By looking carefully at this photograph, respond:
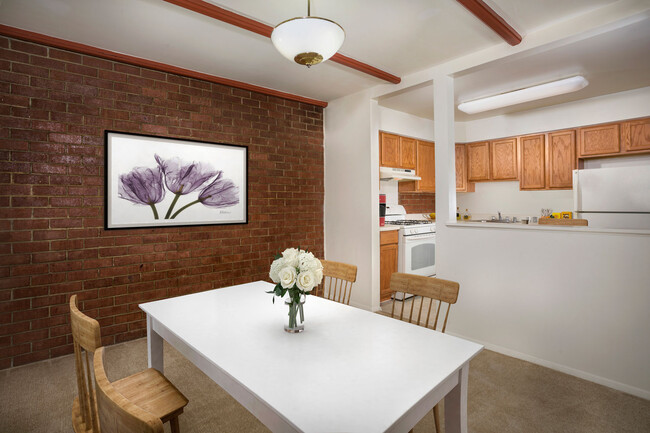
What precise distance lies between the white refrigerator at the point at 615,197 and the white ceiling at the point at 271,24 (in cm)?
135

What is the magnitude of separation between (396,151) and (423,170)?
791mm

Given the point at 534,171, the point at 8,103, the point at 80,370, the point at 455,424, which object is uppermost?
the point at 8,103

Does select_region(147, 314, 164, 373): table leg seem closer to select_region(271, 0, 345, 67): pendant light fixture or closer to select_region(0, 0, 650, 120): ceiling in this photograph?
select_region(271, 0, 345, 67): pendant light fixture

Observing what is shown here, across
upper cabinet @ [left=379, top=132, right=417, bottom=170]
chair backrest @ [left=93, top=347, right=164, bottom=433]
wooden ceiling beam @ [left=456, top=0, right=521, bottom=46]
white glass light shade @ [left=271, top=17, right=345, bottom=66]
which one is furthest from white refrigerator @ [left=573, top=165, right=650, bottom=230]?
chair backrest @ [left=93, top=347, right=164, bottom=433]

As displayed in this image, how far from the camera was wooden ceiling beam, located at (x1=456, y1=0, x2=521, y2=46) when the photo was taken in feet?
7.46

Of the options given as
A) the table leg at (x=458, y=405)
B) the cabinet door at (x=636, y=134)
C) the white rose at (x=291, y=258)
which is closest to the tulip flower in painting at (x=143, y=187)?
the white rose at (x=291, y=258)

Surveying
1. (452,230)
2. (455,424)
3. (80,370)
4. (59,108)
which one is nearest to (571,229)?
(452,230)

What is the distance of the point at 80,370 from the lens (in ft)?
4.39

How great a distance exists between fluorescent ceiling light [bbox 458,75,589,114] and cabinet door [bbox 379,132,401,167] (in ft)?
3.28

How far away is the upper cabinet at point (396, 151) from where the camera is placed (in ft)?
15.2

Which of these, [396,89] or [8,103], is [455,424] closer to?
[396,89]

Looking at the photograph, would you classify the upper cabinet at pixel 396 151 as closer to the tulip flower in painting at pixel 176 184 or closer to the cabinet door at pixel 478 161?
the cabinet door at pixel 478 161

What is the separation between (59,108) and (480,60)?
3.66m

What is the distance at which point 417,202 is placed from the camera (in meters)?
5.90
